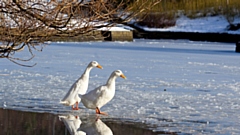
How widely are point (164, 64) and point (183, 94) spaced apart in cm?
574

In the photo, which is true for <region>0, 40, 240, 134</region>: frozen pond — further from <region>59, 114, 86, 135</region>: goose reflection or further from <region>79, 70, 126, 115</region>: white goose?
<region>59, 114, 86, 135</region>: goose reflection

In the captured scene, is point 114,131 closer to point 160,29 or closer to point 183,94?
point 183,94

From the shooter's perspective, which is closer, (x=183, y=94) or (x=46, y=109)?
(x=46, y=109)

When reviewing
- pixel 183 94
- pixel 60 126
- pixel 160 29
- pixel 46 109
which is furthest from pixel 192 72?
pixel 160 29

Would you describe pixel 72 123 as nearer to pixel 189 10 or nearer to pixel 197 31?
pixel 197 31

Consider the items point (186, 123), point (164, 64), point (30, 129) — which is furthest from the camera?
point (164, 64)

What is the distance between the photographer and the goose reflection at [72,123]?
6.39 meters

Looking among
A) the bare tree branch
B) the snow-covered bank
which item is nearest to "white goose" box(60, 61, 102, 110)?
the bare tree branch

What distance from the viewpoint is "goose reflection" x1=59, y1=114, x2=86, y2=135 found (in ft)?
21.0

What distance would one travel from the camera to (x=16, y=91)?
952 cm

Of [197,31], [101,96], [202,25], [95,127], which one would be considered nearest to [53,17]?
[95,127]

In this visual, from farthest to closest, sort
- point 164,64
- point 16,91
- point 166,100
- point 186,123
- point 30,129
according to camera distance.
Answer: point 164,64, point 16,91, point 166,100, point 186,123, point 30,129

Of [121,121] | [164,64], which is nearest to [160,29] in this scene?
[164,64]

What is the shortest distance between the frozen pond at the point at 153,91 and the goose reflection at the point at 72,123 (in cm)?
41
